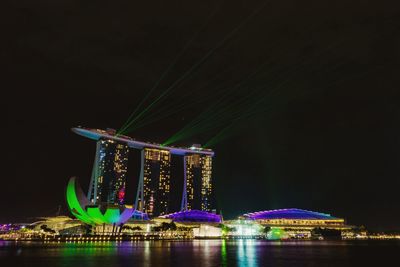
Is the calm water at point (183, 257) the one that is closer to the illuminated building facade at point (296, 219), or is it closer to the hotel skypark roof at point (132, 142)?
the hotel skypark roof at point (132, 142)

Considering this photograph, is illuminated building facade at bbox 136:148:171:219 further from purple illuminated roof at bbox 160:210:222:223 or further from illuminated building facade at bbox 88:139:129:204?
purple illuminated roof at bbox 160:210:222:223

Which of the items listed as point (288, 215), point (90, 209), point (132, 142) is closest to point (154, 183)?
point (132, 142)

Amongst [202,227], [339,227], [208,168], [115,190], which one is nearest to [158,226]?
[202,227]

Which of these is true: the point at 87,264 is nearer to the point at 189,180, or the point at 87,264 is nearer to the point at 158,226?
the point at 158,226

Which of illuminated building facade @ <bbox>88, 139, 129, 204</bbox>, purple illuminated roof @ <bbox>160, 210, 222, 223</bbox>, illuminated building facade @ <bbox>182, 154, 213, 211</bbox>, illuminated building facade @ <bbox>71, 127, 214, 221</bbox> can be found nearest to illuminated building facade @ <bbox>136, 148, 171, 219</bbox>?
illuminated building facade @ <bbox>71, 127, 214, 221</bbox>

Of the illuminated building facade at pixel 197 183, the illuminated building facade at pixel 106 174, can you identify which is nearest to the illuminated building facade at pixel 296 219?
the illuminated building facade at pixel 197 183

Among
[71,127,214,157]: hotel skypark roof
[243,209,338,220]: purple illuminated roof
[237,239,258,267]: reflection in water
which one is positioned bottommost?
[237,239,258,267]: reflection in water
